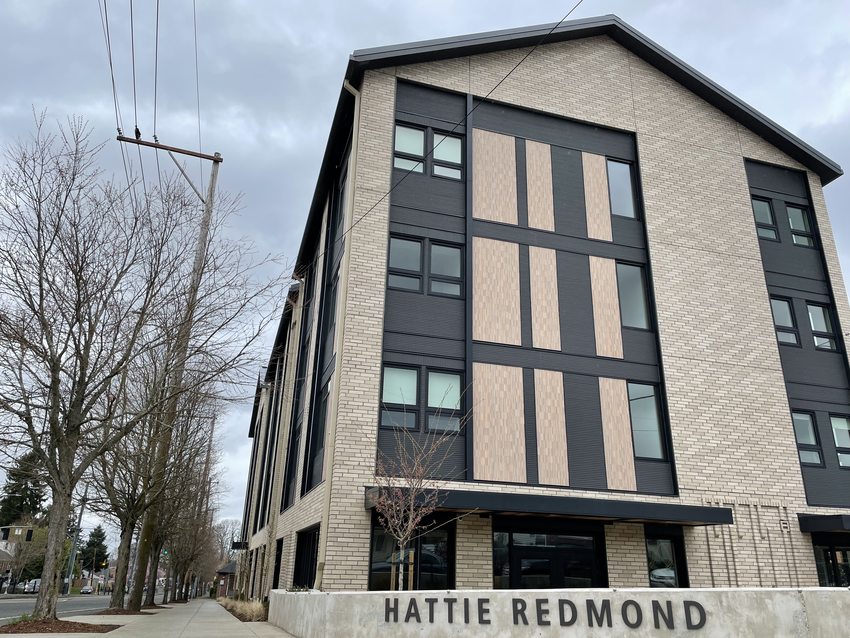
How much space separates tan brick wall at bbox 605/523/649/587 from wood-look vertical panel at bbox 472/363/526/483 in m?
2.48

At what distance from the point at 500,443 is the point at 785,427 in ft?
26.0

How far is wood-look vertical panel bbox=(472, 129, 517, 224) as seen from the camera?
53.3 ft

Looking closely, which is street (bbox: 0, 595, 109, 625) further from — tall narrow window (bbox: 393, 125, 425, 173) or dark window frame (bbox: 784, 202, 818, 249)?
dark window frame (bbox: 784, 202, 818, 249)

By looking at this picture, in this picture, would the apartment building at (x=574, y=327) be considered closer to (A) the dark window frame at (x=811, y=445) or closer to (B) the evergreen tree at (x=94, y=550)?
(A) the dark window frame at (x=811, y=445)

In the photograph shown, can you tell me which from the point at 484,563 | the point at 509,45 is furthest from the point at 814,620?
the point at 509,45

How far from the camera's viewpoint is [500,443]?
13953 millimetres

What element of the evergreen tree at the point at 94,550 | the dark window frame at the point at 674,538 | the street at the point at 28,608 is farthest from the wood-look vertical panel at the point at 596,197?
the evergreen tree at the point at 94,550

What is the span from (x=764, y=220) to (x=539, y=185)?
25.1ft

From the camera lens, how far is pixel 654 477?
48.6ft

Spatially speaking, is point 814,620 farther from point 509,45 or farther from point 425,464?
point 509,45

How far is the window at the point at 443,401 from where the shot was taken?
13828 mm

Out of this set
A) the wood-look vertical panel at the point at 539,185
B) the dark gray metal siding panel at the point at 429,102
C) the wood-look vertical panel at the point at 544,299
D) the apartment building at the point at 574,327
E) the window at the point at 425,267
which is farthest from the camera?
the dark gray metal siding panel at the point at 429,102

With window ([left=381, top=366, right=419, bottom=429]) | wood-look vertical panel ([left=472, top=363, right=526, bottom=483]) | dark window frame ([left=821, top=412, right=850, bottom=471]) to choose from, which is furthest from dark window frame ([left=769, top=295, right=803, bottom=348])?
window ([left=381, top=366, right=419, bottom=429])

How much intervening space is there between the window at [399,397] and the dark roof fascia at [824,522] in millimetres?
9609
